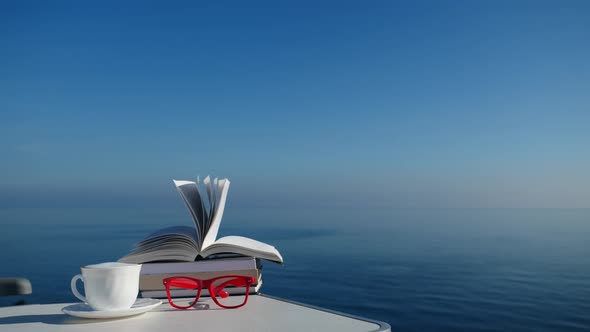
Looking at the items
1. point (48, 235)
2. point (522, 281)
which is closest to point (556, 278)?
point (522, 281)

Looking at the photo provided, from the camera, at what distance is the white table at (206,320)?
0.97m

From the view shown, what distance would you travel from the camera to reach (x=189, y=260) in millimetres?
1423

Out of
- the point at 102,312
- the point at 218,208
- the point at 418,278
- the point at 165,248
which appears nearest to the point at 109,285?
the point at 102,312

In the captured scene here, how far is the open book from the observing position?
4.66ft

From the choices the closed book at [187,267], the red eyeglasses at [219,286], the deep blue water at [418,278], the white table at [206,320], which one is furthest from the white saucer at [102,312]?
the deep blue water at [418,278]

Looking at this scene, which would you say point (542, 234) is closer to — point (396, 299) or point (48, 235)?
point (396, 299)

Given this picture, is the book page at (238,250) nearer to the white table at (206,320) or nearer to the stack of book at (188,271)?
the stack of book at (188,271)

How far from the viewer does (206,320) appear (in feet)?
3.46

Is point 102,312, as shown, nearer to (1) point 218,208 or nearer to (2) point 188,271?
(2) point 188,271

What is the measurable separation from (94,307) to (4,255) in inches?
1005

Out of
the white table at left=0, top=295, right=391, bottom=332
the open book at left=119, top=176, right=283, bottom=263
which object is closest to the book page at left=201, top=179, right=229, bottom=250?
the open book at left=119, top=176, right=283, bottom=263

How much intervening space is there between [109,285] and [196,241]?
427mm

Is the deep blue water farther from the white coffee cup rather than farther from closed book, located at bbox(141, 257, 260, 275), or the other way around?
the white coffee cup

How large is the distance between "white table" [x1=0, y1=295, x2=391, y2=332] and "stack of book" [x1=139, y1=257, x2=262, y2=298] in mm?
196
